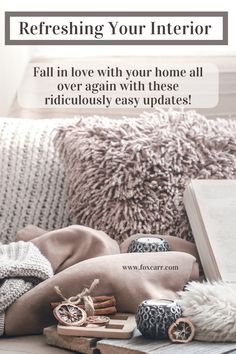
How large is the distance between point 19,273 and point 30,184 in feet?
1.32

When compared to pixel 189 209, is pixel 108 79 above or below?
above

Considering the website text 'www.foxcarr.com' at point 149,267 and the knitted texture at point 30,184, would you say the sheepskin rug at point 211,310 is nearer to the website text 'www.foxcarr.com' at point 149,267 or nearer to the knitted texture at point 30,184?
the website text 'www.foxcarr.com' at point 149,267

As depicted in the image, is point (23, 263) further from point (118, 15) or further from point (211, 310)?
point (118, 15)

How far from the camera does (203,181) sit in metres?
1.10

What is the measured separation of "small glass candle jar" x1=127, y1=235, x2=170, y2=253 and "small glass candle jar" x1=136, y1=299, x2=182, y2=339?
22 centimetres

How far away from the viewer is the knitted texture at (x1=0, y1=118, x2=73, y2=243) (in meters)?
1.23

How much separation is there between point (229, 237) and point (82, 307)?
0.83 feet

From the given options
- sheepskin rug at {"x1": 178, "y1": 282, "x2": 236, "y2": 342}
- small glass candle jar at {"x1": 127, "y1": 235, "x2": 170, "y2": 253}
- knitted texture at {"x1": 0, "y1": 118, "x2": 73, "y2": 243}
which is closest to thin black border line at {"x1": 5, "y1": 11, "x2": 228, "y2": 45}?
knitted texture at {"x1": 0, "y1": 118, "x2": 73, "y2": 243}

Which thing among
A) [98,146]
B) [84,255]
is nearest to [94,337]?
[84,255]

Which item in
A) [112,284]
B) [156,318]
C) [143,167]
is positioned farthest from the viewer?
[143,167]

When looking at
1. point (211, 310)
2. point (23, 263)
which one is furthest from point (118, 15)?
point (211, 310)

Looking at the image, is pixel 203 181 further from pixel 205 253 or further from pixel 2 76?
pixel 2 76

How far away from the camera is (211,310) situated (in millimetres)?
768

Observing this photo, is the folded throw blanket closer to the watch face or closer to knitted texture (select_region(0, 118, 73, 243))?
the watch face
